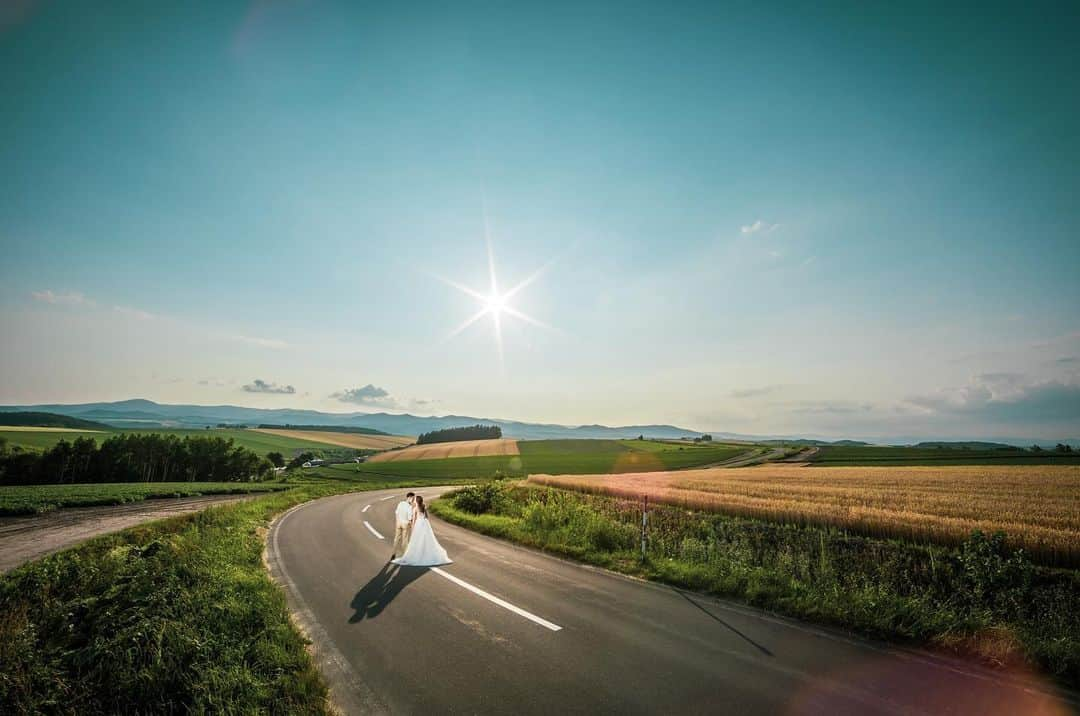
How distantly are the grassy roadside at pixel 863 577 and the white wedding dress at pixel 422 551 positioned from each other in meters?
3.12

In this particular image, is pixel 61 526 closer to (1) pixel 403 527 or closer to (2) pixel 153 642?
(1) pixel 403 527

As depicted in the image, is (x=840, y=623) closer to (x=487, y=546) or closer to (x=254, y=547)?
(x=487, y=546)

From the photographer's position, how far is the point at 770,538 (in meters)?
12.9

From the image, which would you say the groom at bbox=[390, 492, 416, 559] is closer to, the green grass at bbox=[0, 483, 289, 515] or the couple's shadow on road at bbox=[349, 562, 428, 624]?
the couple's shadow on road at bbox=[349, 562, 428, 624]

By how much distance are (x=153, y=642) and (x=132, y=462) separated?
79.8 metres

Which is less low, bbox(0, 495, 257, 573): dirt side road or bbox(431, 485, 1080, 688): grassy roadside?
bbox(431, 485, 1080, 688): grassy roadside

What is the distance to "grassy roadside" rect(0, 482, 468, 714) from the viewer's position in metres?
4.85

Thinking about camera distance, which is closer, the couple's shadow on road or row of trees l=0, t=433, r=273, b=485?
the couple's shadow on road

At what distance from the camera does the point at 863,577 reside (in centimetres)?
848

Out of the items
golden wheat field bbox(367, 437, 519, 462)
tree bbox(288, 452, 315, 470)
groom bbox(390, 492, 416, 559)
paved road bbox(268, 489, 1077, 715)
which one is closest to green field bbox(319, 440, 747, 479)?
golden wheat field bbox(367, 437, 519, 462)

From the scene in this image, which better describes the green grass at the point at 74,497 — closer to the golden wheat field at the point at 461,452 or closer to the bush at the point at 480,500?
the bush at the point at 480,500

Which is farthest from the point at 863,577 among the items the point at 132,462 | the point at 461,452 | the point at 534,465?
the point at 461,452

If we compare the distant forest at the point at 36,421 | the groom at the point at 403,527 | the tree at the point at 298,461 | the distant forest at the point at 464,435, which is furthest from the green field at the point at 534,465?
the distant forest at the point at 36,421

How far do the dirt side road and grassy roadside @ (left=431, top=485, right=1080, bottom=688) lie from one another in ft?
50.7
